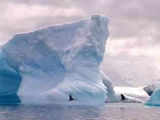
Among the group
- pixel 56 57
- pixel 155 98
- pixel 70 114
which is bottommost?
pixel 70 114

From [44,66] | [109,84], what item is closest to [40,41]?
[44,66]

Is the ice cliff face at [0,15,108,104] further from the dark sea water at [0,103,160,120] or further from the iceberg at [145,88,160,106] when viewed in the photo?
the dark sea water at [0,103,160,120]

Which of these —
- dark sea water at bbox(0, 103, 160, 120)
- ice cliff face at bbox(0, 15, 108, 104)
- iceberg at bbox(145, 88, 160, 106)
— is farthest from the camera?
iceberg at bbox(145, 88, 160, 106)

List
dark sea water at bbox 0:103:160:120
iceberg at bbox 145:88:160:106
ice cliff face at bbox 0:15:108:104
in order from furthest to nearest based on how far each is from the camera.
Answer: iceberg at bbox 145:88:160:106
ice cliff face at bbox 0:15:108:104
dark sea water at bbox 0:103:160:120

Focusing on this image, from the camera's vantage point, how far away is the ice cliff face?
30.7 metres

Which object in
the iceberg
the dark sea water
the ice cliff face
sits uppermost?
the ice cliff face

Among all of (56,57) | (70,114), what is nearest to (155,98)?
(56,57)

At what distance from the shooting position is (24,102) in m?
31.4

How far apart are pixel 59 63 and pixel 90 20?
5086 mm

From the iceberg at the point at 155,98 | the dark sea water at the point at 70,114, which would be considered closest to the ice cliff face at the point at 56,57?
the iceberg at the point at 155,98

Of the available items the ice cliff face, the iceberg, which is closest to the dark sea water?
the ice cliff face

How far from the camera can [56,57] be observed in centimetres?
3153

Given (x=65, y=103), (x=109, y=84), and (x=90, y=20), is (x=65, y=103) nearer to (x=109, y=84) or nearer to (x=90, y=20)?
(x=90, y=20)

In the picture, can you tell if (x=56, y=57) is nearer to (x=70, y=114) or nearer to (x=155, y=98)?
(x=155, y=98)
